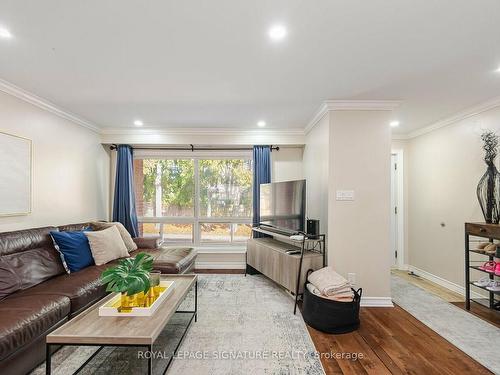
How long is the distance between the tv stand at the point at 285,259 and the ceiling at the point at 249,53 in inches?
70.8

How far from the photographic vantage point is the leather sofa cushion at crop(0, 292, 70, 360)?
5.49 feet

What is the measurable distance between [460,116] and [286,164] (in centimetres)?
255

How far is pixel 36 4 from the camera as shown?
1.60 meters

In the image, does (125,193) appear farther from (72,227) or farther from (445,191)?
(445,191)

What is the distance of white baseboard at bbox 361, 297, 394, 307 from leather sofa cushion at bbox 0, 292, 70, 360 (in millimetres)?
3060

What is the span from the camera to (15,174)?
9.41 ft

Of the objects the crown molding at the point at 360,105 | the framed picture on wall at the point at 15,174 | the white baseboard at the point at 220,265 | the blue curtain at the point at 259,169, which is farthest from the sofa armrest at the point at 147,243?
the crown molding at the point at 360,105

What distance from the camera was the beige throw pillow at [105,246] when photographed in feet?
10.4

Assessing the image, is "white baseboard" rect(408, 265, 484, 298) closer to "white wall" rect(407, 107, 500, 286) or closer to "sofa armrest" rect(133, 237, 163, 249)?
"white wall" rect(407, 107, 500, 286)

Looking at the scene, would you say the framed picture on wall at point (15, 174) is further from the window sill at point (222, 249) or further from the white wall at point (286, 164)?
the white wall at point (286, 164)

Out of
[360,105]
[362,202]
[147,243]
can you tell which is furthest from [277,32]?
[147,243]

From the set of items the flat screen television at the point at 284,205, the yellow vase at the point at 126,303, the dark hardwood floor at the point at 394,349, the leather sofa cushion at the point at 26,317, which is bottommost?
the dark hardwood floor at the point at 394,349

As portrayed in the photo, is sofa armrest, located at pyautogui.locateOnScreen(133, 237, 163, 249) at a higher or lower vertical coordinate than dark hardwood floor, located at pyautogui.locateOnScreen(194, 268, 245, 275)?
higher

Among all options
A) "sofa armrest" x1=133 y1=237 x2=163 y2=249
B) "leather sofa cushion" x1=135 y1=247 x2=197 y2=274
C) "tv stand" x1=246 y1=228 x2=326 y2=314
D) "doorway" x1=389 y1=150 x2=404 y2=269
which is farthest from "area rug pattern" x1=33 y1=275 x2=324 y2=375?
"doorway" x1=389 y1=150 x2=404 y2=269
